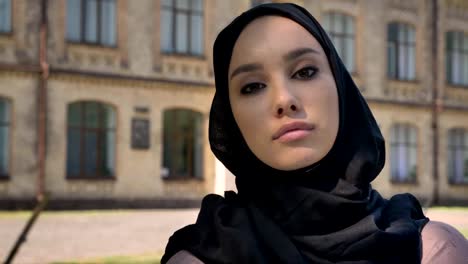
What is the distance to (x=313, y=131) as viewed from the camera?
1.51 metres

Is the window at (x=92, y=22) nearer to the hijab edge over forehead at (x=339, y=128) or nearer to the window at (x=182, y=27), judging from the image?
the window at (x=182, y=27)

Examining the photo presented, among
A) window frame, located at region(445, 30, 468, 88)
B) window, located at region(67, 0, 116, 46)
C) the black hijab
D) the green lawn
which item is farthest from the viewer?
window frame, located at region(445, 30, 468, 88)

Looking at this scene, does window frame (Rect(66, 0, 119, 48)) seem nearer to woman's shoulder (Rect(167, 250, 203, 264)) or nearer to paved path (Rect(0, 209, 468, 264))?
paved path (Rect(0, 209, 468, 264))

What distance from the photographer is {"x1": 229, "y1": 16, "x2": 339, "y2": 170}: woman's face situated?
1494 millimetres

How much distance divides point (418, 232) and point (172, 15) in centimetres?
1619

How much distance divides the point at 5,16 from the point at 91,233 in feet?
23.8

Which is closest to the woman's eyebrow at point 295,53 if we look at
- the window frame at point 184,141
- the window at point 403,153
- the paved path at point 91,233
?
the paved path at point 91,233

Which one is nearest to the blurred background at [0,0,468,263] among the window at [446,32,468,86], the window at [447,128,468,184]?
the window at [447,128,468,184]

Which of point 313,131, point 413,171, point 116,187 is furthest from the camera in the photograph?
point 413,171

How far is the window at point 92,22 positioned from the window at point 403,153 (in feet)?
30.5

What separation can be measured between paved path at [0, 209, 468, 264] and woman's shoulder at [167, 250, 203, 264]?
4.80 meters

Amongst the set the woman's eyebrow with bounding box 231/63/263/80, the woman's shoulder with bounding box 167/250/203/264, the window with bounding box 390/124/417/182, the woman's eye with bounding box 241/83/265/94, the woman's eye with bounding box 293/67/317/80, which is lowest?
the window with bounding box 390/124/417/182

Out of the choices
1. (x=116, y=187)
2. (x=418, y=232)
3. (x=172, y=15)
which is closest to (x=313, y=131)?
(x=418, y=232)

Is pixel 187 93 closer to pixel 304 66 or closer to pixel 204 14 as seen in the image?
pixel 204 14
